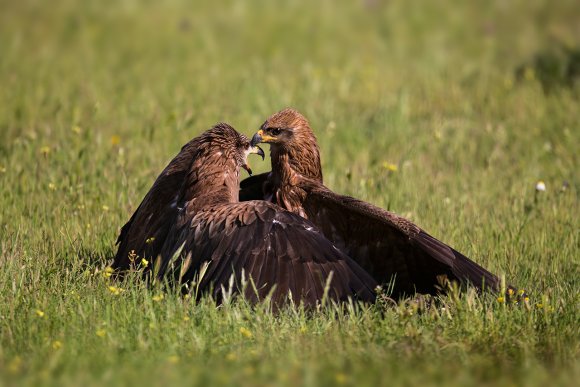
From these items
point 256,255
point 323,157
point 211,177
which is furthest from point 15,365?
point 323,157

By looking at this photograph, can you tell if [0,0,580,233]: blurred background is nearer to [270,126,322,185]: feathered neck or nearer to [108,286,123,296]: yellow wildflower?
[270,126,322,185]: feathered neck

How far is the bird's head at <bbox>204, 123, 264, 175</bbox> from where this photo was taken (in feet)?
20.4

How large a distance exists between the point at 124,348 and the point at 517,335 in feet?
6.52

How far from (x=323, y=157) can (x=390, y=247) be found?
3342 millimetres

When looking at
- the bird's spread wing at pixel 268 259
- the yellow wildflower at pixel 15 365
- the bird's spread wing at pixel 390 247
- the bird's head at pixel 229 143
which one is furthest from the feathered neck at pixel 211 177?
the yellow wildflower at pixel 15 365

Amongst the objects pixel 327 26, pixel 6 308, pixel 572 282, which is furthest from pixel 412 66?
pixel 6 308

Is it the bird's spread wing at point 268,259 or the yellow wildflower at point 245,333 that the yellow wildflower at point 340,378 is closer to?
the yellow wildflower at point 245,333

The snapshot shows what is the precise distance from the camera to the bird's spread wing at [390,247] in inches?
216

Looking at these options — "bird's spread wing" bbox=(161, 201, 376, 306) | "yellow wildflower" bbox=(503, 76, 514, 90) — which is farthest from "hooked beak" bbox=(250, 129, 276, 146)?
"yellow wildflower" bbox=(503, 76, 514, 90)

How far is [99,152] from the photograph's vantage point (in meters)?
8.21

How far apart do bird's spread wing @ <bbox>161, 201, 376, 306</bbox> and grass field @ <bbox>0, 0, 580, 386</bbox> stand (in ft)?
0.60

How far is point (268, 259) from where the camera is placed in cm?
522

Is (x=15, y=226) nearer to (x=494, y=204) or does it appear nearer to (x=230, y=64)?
(x=494, y=204)

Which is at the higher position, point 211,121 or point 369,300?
point 211,121
